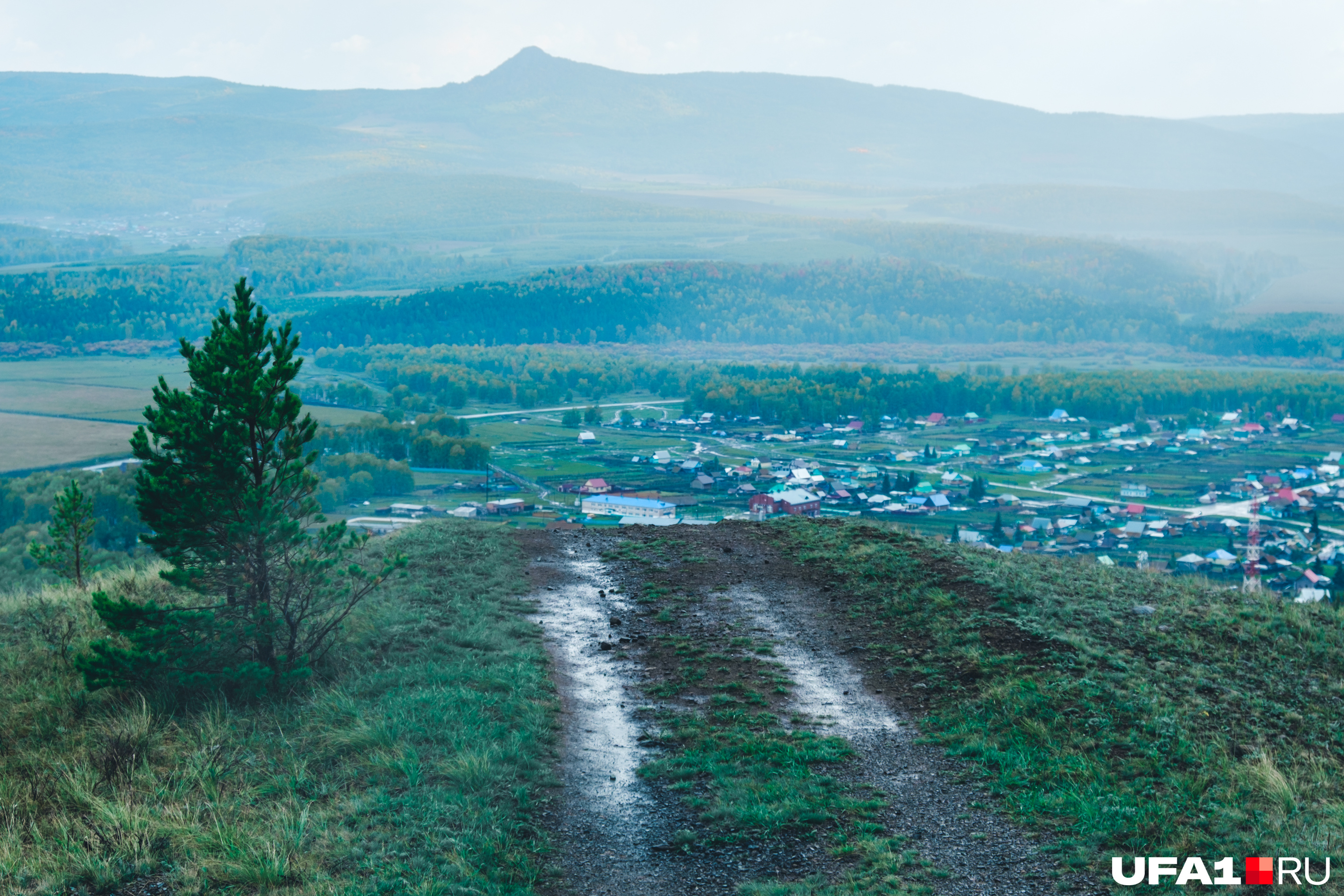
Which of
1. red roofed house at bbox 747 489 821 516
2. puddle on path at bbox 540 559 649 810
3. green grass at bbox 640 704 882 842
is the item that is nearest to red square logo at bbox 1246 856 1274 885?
green grass at bbox 640 704 882 842

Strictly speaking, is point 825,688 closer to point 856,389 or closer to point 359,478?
point 359,478

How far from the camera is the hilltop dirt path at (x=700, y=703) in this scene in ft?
26.8

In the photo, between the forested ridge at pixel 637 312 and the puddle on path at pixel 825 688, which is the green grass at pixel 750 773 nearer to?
the puddle on path at pixel 825 688

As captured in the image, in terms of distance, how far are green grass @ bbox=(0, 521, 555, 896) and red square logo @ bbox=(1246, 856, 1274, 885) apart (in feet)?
18.0

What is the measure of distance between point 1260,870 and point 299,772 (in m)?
8.28

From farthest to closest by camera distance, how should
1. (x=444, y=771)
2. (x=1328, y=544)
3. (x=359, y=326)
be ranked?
(x=359, y=326) → (x=1328, y=544) → (x=444, y=771)

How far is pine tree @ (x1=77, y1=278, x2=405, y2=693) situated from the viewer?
1135 cm

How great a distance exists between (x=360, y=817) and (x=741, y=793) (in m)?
3.39

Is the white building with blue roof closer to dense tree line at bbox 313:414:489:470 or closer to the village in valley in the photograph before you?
the village in valley

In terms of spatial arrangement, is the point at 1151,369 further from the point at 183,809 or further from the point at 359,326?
the point at 183,809

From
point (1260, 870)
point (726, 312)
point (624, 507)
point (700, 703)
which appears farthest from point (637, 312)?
point (1260, 870)

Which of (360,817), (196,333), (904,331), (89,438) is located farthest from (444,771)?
(904,331)

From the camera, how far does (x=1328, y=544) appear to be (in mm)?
46344

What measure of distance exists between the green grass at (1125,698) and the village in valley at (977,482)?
11611 mm
